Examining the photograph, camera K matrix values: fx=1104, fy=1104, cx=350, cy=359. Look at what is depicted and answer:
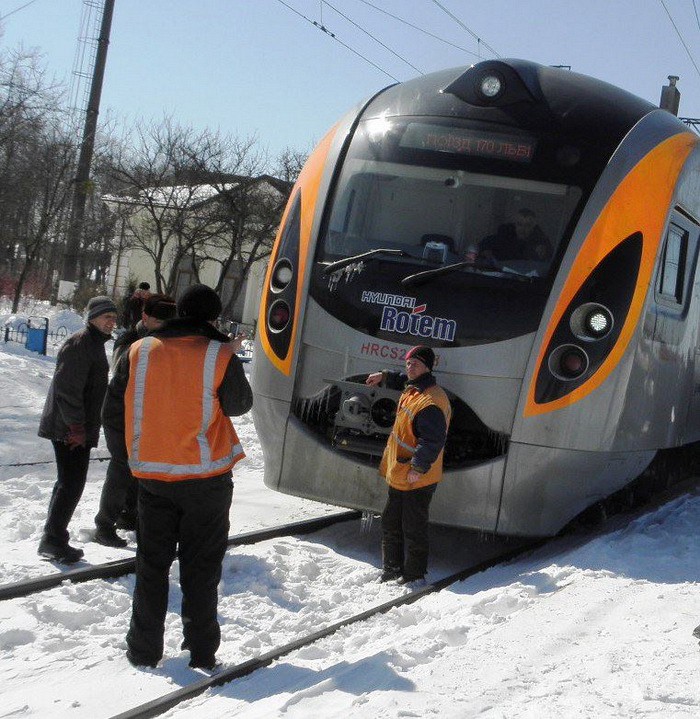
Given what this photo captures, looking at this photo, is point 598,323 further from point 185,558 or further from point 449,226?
point 185,558

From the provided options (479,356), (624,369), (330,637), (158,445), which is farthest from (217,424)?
(624,369)

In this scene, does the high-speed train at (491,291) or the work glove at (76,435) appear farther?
the high-speed train at (491,291)

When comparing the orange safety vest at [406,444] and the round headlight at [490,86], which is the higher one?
the round headlight at [490,86]

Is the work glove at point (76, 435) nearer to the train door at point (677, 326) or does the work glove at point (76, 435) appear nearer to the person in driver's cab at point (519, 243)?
the person in driver's cab at point (519, 243)

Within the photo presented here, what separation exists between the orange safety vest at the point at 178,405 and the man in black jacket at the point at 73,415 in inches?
63.2

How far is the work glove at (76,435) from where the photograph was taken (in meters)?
6.38

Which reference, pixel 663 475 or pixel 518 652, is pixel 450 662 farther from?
pixel 663 475

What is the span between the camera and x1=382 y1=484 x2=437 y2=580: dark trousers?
6.72m

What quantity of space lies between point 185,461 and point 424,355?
2086 millimetres

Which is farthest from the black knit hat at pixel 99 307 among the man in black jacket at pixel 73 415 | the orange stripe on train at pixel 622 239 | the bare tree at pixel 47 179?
the bare tree at pixel 47 179

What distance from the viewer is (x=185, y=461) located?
4.88 meters

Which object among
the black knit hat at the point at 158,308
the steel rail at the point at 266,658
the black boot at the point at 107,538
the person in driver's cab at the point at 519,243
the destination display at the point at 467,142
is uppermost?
the destination display at the point at 467,142

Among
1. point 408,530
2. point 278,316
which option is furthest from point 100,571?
point 278,316

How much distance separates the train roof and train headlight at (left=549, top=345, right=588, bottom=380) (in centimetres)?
143
